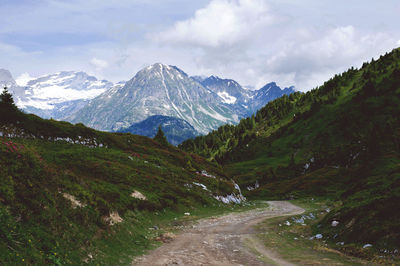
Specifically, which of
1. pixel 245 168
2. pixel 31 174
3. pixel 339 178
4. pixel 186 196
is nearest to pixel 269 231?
pixel 186 196

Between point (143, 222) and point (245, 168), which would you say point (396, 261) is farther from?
point (245, 168)

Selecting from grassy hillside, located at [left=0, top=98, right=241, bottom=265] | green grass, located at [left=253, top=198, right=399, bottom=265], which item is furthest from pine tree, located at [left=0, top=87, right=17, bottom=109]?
green grass, located at [left=253, top=198, right=399, bottom=265]

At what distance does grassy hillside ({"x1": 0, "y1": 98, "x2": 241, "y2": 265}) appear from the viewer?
1531 cm

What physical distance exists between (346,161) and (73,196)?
384 ft

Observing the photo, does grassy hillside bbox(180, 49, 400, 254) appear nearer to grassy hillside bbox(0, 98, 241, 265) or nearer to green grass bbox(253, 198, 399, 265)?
green grass bbox(253, 198, 399, 265)

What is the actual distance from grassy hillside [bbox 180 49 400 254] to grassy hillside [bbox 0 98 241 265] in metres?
19.3

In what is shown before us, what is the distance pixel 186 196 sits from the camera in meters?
49.1

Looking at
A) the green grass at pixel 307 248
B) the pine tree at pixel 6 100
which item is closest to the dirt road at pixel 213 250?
the green grass at pixel 307 248

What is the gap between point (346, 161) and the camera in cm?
11619

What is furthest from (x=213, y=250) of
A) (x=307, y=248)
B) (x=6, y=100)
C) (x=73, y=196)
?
(x=6, y=100)

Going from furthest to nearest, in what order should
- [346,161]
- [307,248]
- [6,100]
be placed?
[346,161] < [6,100] < [307,248]

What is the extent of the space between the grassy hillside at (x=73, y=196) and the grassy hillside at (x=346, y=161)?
63.3ft

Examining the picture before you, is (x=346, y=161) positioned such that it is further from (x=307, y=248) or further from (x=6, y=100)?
(x=6, y=100)

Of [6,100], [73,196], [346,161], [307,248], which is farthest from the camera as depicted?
[346,161]
